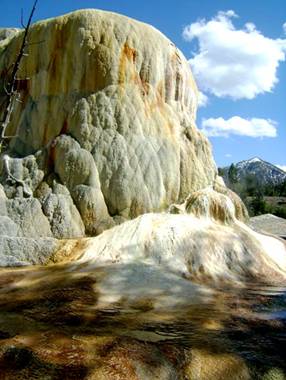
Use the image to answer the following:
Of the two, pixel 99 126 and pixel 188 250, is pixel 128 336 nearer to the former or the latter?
pixel 188 250

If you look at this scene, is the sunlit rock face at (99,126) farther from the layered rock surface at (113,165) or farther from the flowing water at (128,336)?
Result: the flowing water at (128,336)

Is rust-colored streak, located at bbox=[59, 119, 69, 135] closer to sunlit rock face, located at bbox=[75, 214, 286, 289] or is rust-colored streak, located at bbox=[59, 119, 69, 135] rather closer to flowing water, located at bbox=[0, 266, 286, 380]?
sunlit rock face, located at bbox=[75, 214, 286, 289]

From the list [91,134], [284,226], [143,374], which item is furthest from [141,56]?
Result: [284,226]

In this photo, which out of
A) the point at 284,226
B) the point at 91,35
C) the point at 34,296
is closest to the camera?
the point at 34,296

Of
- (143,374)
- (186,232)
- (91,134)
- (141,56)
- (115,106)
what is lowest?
(143,374)

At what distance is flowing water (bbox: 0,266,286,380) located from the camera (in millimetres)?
3814

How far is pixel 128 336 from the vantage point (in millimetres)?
4574

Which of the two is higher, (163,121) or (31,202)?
(163,121)

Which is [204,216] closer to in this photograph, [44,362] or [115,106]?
[115,106]

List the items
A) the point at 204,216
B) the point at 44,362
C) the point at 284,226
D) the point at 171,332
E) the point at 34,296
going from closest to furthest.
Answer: the point at 44,362 < the point at 171,332 < the point at 34,296 < the point at 204,216 < the point at 284,226

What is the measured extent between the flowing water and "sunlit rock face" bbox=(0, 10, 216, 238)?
3.64 metres

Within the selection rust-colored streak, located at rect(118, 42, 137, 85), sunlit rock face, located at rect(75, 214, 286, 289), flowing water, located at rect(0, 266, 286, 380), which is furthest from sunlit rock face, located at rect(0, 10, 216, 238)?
flowing water, located at rect(0, 266, 286, 380)

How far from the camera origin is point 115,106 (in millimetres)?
11133

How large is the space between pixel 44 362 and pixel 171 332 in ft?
5.32
